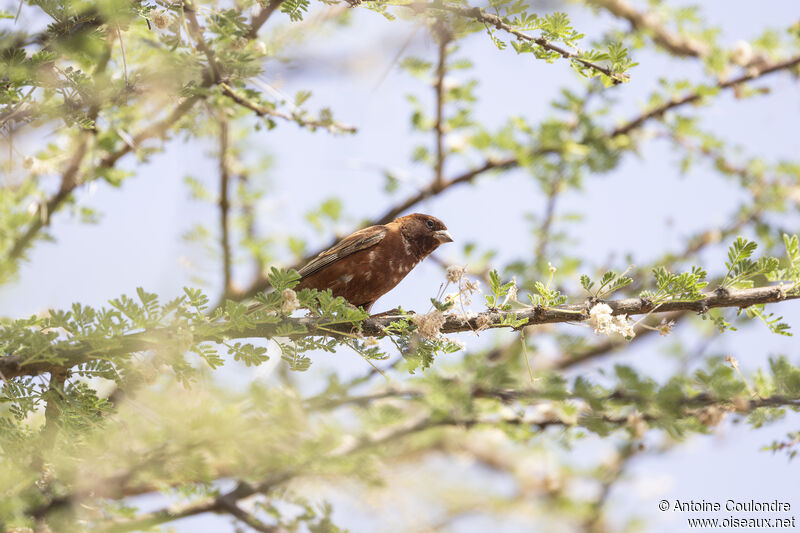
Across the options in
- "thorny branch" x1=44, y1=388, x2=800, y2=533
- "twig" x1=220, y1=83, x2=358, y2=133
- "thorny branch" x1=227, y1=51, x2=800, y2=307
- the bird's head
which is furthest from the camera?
"thorny branch" x1=227, y1=51, x2=800, y2=307

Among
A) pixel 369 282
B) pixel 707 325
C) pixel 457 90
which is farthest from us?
pixel 707 325

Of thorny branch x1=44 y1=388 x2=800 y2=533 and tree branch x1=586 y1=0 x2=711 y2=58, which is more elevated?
tree branch x1=586 y1=0 x2=711 y2=58

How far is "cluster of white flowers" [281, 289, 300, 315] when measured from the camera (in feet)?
11.0

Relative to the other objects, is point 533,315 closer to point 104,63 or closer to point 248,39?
point 248,39

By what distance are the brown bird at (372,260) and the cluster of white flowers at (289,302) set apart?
1.63 meters

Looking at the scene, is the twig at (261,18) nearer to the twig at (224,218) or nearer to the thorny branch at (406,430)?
the thorny branch at (406,430)

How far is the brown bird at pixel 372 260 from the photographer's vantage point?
5277 mm

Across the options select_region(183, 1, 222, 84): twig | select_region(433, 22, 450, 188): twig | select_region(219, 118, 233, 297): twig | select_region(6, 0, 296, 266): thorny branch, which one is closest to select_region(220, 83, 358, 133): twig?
select_region(6, 0, 296, 266): thorny branch

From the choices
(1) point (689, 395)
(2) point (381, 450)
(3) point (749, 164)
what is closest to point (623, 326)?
(1) point (689, 395)

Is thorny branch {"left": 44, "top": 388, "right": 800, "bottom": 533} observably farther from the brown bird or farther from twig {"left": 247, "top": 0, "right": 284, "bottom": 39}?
twig {"left": 247, "top": 0, "right": 284, "bottom": 39}

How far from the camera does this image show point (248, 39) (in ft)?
12.5

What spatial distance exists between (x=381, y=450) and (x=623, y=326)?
2213 mm

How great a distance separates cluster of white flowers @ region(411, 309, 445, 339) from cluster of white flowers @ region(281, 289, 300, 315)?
A: 578mm

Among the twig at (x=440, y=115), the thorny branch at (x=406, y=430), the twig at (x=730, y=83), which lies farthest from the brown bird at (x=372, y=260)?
the twig at (x=730, y=83)
